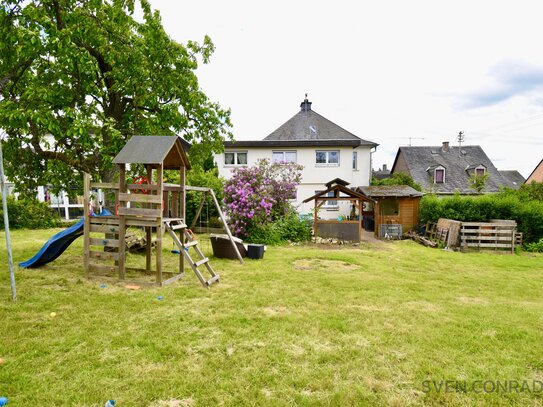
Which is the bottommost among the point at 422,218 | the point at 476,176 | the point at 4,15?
the point at 422,218

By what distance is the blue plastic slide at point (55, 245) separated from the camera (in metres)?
8.02

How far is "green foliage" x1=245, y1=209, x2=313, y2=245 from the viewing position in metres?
14.1

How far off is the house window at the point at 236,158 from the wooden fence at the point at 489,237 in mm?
14197

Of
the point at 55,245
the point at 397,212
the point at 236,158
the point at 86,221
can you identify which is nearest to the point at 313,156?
the point at 236,158

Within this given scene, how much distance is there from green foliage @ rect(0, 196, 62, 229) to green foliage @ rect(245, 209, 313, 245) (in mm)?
12697

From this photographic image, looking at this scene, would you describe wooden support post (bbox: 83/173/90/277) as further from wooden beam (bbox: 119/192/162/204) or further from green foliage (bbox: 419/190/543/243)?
green foliage (bbox: 419/190/543/243)

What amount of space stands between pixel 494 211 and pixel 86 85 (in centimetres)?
1766

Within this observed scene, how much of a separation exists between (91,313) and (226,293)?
2.44 m

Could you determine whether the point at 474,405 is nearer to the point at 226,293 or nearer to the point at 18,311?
the point at 226,293

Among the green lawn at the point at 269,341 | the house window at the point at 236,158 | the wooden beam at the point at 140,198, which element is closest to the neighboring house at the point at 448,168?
the house window at the point at 236,158

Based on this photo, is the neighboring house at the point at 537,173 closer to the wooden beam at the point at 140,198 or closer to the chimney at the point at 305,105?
the chimney at the point at 305,105

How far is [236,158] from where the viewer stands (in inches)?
891

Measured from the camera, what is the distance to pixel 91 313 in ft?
17.2

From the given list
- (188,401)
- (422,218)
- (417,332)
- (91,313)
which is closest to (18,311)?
(91,313)
